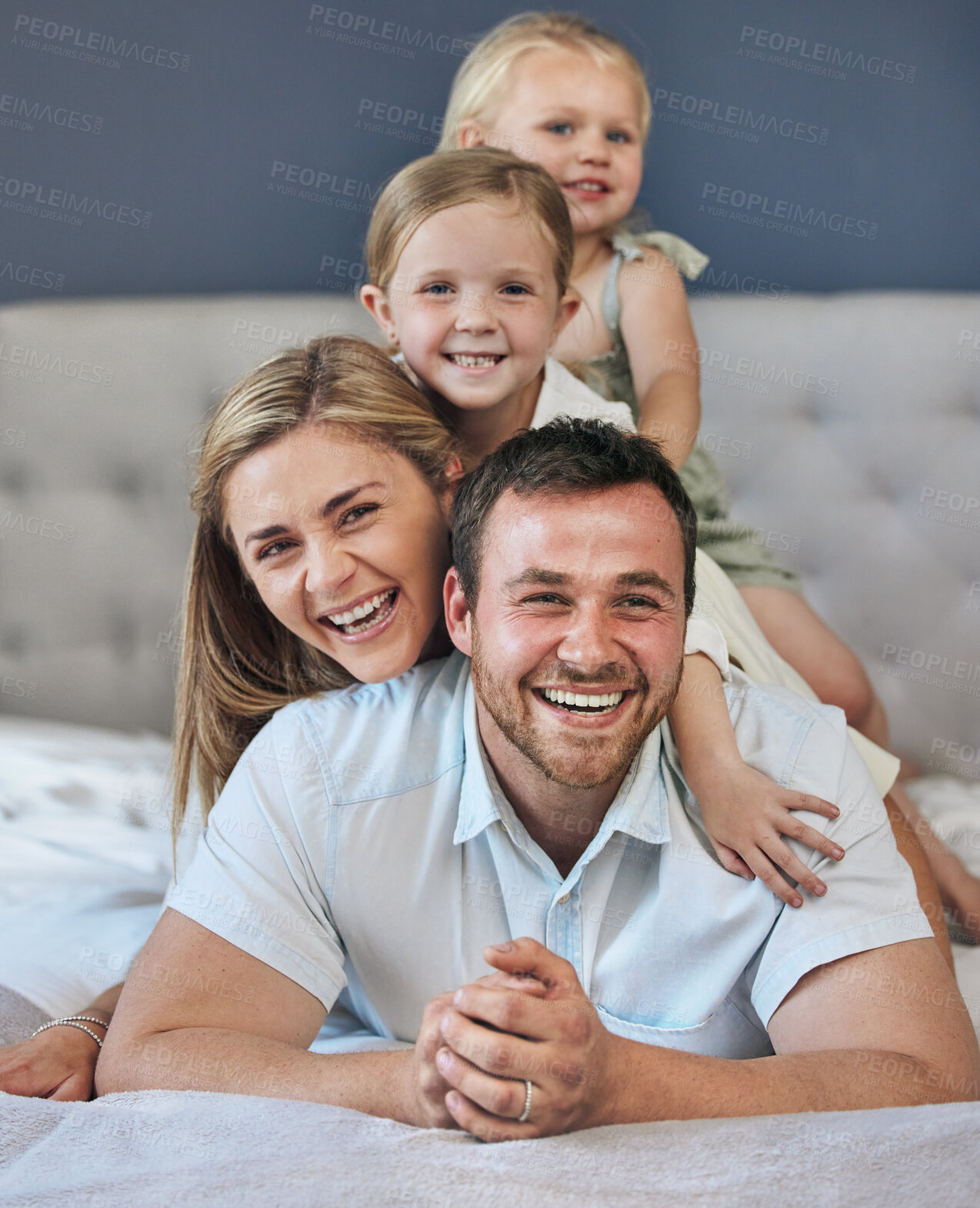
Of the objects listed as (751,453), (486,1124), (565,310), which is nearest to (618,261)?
(565,310)

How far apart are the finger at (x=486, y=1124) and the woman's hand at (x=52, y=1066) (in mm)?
471

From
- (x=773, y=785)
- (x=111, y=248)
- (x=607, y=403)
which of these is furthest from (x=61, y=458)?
(x=773, y=785)

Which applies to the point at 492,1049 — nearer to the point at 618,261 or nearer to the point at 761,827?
the point at 761,827

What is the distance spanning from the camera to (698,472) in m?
1.87

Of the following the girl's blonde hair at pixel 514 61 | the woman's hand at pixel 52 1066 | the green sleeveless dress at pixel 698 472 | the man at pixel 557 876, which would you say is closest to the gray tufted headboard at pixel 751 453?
the green sleeveless dress at pixel 698 472

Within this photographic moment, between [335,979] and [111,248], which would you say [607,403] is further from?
[111,248]

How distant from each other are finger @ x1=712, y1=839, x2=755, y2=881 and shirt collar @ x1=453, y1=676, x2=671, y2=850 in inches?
2.2

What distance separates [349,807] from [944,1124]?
0.64 meters

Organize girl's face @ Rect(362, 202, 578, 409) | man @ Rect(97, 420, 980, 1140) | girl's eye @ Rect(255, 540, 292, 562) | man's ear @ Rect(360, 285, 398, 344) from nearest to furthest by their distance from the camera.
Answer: man @ Rect(97, 420, 980, 1140) < girl's eye @ Rect(255, 540, 292, 562) < girl's face @ Rect(362, 202, 578, 409) < man's ear @ Rect(360, 285, 398, 344)

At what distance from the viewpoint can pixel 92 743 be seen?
2111 mm

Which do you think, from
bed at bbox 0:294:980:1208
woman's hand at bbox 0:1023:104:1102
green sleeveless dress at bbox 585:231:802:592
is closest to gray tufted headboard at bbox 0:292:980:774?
bed at bbox 0:294:980:1208

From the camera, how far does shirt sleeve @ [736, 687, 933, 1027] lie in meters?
1.07

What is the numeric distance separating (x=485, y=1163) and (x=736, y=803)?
17.6 inches

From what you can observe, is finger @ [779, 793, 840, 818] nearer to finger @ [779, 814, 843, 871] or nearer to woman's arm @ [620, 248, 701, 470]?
A: finger @ [779, 814, 843, 871]
